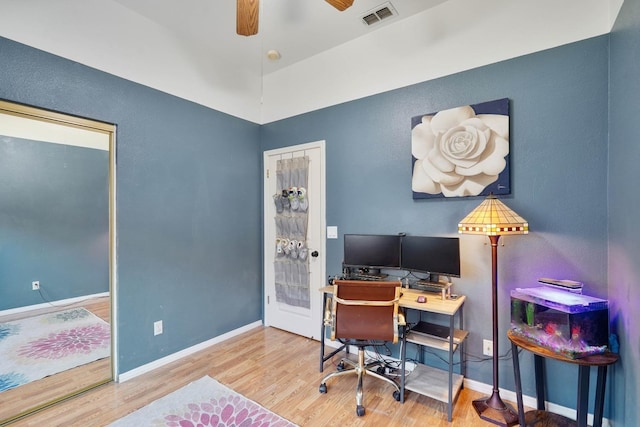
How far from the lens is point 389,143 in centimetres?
263

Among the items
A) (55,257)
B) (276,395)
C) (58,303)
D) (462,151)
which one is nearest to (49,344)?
(58,303)

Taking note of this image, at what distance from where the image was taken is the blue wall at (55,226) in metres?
2.23

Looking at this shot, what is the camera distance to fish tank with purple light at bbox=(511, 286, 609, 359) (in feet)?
4.98

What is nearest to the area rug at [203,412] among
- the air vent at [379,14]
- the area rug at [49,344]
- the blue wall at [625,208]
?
the area rug at [49,344]

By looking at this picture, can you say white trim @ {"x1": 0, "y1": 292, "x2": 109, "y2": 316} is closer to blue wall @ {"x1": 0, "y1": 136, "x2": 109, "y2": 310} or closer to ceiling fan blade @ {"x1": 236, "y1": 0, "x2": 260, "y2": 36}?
blue wall @ {"x1": 0, "y1": 136, "x2": 109, "y2": 310}

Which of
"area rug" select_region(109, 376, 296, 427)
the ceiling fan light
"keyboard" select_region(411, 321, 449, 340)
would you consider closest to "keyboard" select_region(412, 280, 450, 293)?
"keyboard" select_region(411, 321, 449, 340)

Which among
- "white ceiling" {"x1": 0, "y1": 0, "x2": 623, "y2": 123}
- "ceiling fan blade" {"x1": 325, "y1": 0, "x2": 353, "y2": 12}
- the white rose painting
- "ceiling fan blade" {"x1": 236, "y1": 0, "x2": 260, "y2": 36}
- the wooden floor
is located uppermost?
"white ceiling" {"x1": 0, "y1": 0, "x2": 623, "y2": 123}

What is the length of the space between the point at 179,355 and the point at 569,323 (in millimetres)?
3075

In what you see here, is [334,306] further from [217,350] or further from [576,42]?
[576,42]

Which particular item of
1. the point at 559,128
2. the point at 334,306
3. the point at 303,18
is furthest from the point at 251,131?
the point at 559,128

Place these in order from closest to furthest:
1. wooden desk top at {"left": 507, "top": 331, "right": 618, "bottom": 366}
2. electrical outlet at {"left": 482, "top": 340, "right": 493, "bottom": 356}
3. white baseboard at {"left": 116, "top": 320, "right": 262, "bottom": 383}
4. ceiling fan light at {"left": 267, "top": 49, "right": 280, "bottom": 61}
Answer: wooden desk top at {"left": 507, "top": 331, "right": 618, "bottom": 366}
electrical outlet at {"left": 482, "top": 340, "right": 493, "bottom": 356}
white baseboard at {"left": 116, "top": 320, "right": 262, "bottom": 383}
ceiling fan light at {"left": 267, "top": 49, "right": 280, "bottom": 61}

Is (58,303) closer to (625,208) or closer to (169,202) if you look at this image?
(169,202)

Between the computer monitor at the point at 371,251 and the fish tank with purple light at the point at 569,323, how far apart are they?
101 centimetres

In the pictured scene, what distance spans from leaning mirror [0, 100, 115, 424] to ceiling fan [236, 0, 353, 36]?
1.42m
